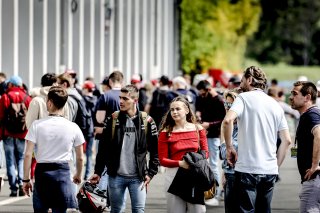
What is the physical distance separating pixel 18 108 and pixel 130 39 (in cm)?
2505

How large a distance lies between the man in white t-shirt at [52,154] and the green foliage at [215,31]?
153 feet

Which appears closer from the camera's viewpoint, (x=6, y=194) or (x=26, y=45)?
(x=6, y=194)

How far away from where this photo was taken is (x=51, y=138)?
9.62 m

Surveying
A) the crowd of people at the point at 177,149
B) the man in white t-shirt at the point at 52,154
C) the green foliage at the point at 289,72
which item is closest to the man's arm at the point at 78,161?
the crowd of people at the point at 177,149

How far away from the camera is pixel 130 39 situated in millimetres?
41000

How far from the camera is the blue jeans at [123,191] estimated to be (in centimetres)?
1048

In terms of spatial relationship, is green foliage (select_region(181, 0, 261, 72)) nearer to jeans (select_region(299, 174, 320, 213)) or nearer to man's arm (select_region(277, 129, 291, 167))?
jeans (select_region(299, 174, 320, 213))

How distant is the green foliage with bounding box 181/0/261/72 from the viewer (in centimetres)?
5856

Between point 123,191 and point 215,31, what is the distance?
56368 mm

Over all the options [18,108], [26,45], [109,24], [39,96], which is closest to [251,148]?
[39,96]

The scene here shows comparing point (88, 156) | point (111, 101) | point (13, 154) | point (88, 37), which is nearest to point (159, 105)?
point (88, 156)

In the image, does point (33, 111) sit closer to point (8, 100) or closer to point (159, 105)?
point (8, 100)

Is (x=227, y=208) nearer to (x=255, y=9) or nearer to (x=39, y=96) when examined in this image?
(x=39, y=96)

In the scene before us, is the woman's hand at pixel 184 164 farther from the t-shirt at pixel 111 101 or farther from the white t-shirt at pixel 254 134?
the t-shirt at pixel 111 101
